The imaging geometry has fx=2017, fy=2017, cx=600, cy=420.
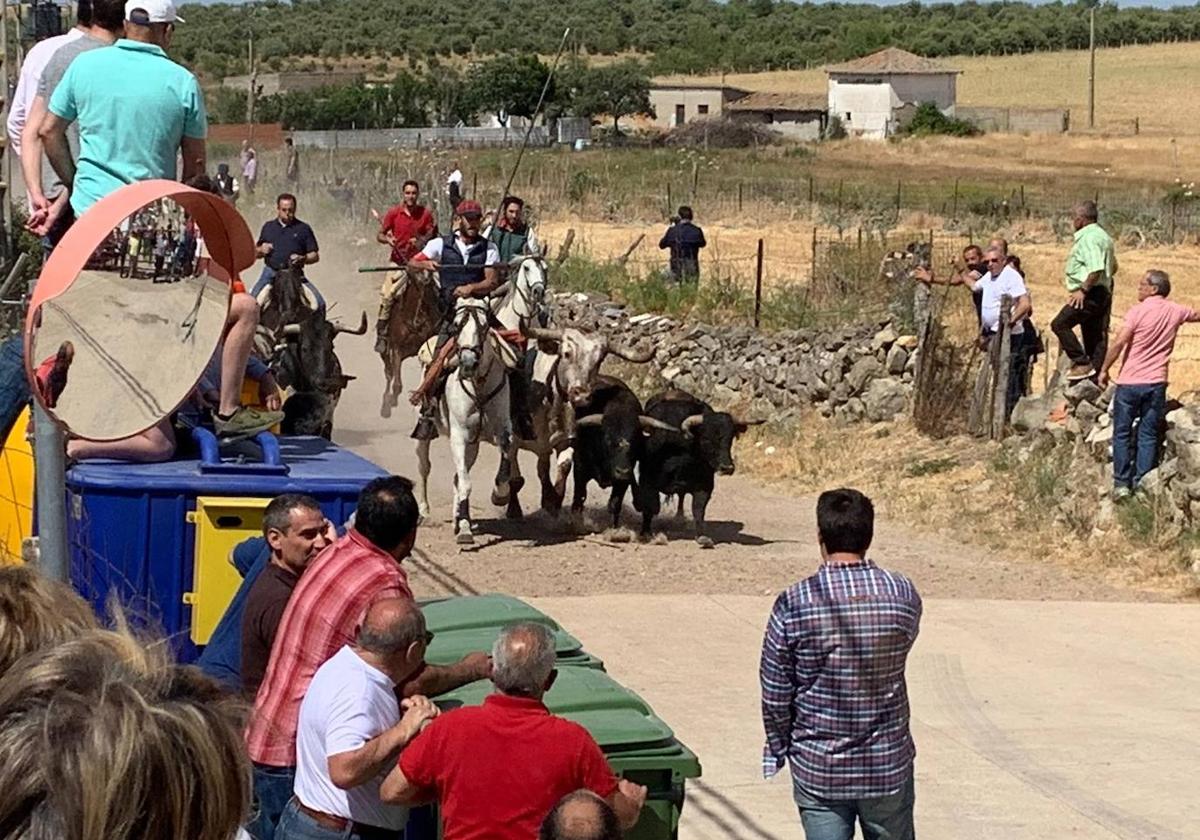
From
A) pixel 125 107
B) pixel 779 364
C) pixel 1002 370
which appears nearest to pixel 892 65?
pixel 779 364

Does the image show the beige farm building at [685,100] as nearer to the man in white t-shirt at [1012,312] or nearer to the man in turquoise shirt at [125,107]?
the man in white t-shirt at [1012,312]

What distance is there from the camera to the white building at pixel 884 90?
339 feet

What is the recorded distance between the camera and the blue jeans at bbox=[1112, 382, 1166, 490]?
54.2 feet

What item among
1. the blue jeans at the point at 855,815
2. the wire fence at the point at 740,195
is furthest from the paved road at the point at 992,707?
the wire fence at the point at 740,195

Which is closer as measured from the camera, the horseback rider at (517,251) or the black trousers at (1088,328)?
the horseback rider at (517,251)

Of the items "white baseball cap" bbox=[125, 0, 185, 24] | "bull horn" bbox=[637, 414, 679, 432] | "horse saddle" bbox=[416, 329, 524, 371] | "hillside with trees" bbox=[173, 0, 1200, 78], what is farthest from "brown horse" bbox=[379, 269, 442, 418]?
"hillside with trees" bbox=[173, 0, 1200, 78]

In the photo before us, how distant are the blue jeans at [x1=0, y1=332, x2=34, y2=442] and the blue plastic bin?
33cm

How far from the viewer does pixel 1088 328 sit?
19.6 meters

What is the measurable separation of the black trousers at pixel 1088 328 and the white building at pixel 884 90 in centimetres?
8191

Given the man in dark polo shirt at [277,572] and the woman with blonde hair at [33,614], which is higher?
the woman with blonde hair at [33,614]

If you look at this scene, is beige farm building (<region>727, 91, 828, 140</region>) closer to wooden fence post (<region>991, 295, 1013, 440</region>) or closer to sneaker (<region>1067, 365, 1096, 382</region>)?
wooden fence post (<region>991, 295, 1013, 440</region>)

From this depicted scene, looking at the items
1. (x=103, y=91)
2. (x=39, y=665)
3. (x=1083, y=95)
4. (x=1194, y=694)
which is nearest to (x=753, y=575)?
(x=1194, y=694)

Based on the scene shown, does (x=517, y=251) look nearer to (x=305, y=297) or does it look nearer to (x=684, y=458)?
(x=305, y=297)

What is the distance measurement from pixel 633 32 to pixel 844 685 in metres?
146
